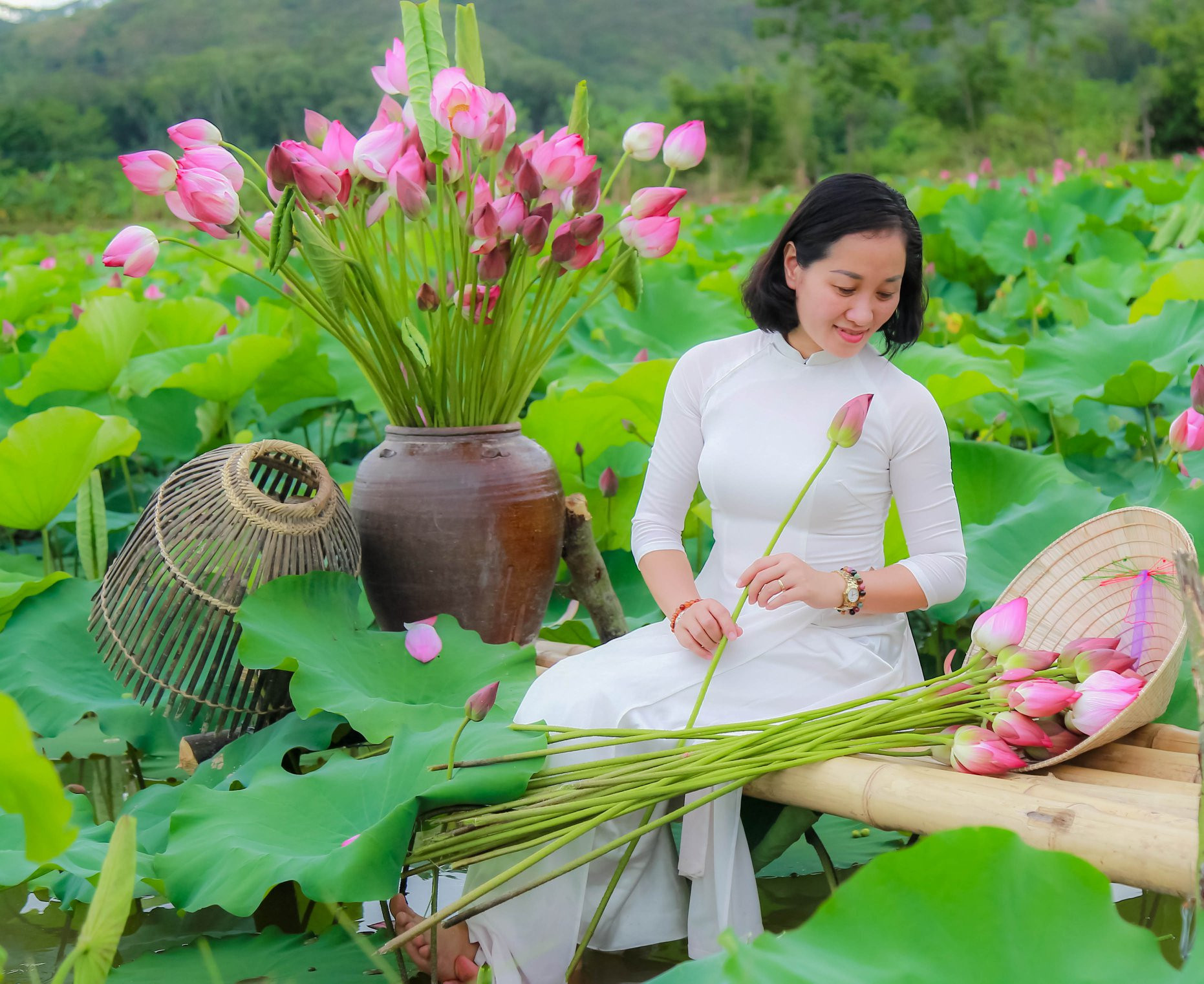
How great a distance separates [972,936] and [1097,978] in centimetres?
7

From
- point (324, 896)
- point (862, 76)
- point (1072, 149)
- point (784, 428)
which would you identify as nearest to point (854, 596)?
point (784, 428)

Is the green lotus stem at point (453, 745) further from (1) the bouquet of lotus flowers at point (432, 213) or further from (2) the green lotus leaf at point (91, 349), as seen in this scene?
(2) the green lotus leaf at point (91, 349)

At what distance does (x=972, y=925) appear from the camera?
2.21ft

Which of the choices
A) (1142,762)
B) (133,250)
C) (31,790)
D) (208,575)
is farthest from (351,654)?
(1142,762)

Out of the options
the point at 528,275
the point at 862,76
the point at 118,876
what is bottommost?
the point at 862,76

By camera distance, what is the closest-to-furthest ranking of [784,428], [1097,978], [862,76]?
[1097,978]
[784,428]
[862,76]

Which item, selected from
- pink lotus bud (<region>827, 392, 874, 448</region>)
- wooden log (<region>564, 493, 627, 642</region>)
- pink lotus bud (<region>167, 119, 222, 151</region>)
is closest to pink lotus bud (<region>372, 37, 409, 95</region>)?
pink lotus bud (<region>167, 119, 222, 151</region>)

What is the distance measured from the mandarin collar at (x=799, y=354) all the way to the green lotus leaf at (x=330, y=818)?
51cm

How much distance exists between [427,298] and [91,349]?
3.20ft

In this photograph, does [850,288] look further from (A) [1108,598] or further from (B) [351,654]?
(B) [351,654]

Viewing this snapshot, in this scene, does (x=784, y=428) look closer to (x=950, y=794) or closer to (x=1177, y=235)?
(x=950, y=794)

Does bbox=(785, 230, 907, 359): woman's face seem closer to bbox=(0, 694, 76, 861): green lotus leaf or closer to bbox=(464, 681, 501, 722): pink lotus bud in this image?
bbox=(464, 681, 501, 722): pink lotus bud

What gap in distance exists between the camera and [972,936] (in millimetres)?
671

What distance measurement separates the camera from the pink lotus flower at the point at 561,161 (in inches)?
60.0
